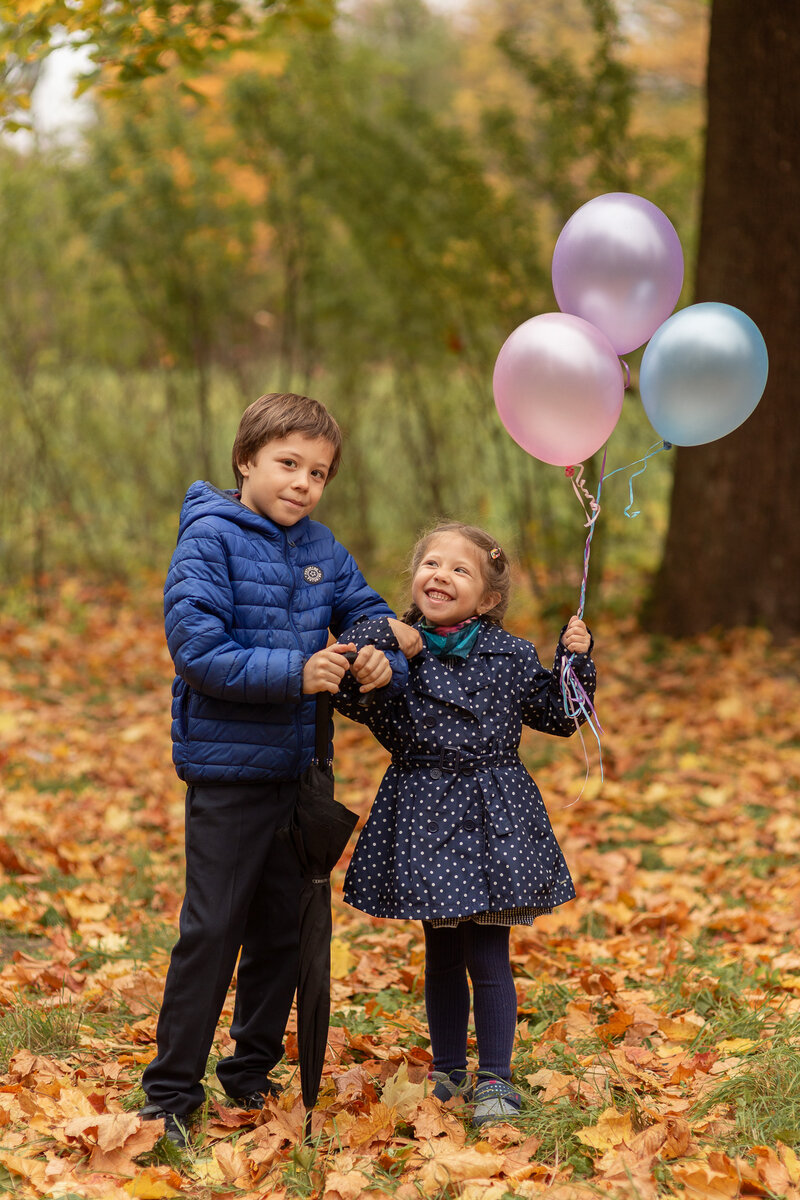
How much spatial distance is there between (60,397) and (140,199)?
180 centimetres

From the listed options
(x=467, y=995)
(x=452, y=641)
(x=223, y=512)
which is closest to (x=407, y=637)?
(x=452, y=641)

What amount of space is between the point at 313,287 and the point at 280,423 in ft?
25.6

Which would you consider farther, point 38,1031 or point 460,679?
point 38,1031

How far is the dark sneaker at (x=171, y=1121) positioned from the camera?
2674mm

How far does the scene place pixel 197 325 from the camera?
10.3 m

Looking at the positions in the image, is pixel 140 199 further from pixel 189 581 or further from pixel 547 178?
pixel 189 581

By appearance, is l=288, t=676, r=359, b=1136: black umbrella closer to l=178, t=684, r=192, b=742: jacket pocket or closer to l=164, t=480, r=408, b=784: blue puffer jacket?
l=164, t=480, r=408, b=784: blue puffer jacket

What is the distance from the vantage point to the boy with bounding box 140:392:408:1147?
262cm

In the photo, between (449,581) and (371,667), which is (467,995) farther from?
(449,581)

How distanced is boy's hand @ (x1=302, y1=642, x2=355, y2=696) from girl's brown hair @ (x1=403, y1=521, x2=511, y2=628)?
0.47m

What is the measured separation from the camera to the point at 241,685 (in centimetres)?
259

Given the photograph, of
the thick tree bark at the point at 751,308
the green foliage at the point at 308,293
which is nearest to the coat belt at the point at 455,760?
the thick tree bark at the point at 751,308

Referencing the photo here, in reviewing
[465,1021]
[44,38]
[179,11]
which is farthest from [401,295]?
[465,1021]

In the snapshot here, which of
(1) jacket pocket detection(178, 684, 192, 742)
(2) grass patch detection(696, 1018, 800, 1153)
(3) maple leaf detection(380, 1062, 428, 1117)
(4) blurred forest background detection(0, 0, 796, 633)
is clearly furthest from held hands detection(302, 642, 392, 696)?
(4) blurred forest background detection(0, 0, 796, 633)
